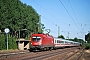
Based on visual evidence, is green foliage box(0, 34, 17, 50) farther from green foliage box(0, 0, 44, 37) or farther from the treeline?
green foliage box(0, 0, 44, 37)

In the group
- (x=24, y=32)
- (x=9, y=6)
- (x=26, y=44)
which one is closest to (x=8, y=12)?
(x=9, y=6)

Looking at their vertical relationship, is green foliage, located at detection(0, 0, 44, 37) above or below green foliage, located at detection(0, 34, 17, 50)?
above

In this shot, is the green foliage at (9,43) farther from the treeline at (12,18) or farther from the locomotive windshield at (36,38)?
the locomotive windshield at (36,38)

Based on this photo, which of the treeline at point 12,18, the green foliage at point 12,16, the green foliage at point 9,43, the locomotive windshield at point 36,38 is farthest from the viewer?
the green foliage at point 12,16

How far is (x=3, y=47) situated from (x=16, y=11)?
1611 centimetres

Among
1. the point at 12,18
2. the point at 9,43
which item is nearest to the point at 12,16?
the point at 12,18

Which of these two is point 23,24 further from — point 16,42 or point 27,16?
point 16,42

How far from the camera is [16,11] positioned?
60.8 metres

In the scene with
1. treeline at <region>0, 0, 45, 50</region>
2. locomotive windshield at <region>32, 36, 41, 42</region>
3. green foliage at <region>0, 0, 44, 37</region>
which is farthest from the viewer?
green foliage at <region>0, 0, 44, 37</region>

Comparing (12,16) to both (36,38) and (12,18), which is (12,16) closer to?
(12,18)

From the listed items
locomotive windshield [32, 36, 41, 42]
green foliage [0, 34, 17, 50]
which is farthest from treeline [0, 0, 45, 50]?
→ locomotive windshield [32, 36, 41, 42]

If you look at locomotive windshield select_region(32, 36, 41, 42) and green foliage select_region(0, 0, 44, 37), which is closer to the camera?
locomotive windshield select_region(32, 36, 41, 42)

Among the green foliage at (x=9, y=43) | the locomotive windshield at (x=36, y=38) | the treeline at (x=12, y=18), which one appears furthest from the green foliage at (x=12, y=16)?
the locomotive windshield at (x=36, y=38)

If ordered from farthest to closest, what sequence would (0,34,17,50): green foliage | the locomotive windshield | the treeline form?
the treeline → (0,34,17,50): green foliage → the locomotive windshield
